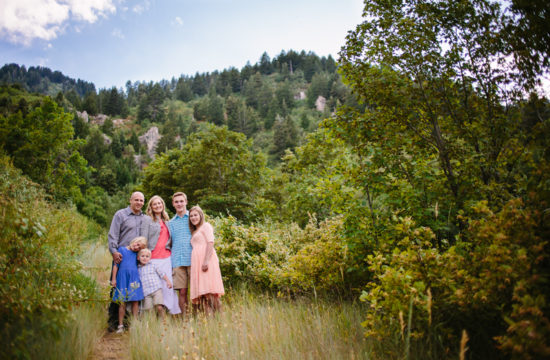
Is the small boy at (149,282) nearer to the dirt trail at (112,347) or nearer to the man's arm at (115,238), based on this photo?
the man's arm at (115,238)

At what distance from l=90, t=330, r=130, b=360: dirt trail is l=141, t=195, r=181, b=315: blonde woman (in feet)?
2.64

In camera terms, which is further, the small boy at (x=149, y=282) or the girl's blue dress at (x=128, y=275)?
the small boy at (x=149, y=282)

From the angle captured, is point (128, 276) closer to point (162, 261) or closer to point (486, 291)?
point (162, 261)

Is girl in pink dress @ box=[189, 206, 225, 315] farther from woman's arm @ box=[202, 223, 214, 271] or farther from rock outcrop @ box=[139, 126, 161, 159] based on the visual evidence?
rock outcrop @ box=[139, 126, 161, 159]

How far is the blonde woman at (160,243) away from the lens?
16.0ft

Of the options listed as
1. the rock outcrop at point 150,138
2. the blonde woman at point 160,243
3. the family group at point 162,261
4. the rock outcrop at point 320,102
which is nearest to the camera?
the family group at point 162,261

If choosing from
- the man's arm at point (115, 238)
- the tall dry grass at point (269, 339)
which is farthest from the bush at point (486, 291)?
the man's arm at point (115, 238)

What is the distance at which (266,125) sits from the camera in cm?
7725

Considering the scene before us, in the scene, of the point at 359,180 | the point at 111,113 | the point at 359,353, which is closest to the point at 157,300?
the point at 359,353

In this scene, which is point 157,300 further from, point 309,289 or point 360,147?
point 360,147

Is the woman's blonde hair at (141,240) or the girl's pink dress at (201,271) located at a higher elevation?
the woman's blonde hair at (141,240)

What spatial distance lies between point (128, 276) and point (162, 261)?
573 millimetres

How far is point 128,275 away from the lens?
4496mm

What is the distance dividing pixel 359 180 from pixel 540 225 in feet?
6.71
